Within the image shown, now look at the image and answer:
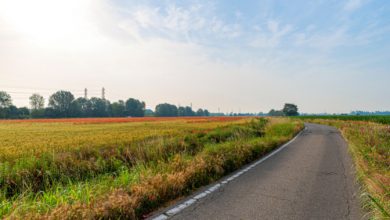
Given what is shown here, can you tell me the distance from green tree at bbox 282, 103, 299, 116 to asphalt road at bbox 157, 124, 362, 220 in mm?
140124

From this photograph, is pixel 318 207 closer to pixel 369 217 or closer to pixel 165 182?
pixel 369 217

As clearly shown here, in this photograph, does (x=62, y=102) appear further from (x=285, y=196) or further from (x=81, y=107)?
(x=285, y=196)

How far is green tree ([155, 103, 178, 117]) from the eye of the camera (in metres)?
134

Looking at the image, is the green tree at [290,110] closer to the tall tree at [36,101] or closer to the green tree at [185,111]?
the green tree at [185,111]

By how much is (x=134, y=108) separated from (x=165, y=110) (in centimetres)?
2214

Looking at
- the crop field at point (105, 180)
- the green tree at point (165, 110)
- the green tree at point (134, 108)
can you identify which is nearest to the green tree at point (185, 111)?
the green tree at point (165, 110)

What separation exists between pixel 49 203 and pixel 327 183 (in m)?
6.43

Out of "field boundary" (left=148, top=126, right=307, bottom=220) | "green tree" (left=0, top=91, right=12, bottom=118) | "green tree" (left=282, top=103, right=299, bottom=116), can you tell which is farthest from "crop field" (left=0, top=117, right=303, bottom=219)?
"green tree" (left=282, top=103, right=299, bottom=116)

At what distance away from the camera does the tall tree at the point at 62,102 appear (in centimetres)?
9246

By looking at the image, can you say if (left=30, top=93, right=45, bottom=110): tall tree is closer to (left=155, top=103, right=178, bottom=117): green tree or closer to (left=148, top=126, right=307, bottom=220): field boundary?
(left=155, top=103, right=178, bottom=117): green tree

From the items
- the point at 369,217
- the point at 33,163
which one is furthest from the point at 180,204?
the point at 33,163

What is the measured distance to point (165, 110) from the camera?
13538 cm

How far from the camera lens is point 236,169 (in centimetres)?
700

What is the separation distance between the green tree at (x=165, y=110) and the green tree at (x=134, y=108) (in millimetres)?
12407
